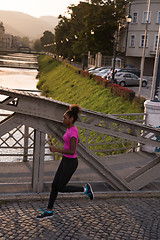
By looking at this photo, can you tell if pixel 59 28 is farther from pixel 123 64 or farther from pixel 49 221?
pixel 49 221

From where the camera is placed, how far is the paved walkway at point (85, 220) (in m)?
4.79

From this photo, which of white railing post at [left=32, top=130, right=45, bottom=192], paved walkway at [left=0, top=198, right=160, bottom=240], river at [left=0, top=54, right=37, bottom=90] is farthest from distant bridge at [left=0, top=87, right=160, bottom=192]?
river at [left=0, top=54, right=37, bottom=90]

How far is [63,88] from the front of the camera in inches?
1441

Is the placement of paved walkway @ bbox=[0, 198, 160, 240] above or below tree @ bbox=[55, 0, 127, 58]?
below

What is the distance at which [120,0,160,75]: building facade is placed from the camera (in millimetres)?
48169

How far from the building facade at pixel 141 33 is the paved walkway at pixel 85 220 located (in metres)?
45.1

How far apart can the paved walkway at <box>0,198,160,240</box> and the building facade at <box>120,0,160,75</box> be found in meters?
45.1

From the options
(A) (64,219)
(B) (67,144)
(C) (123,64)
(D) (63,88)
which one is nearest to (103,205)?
(A) (64,219)

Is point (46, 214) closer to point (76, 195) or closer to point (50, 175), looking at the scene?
point (76, 195)

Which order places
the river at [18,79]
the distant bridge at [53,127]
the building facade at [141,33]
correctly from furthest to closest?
the building facade at [141,33] < the river at [18,79] < the distant bridge at [53,127]

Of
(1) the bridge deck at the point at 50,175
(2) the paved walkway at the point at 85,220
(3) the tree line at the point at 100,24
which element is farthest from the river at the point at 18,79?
(2) the paved walkway at the point at 85,220

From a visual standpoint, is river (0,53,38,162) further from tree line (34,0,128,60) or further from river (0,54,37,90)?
tree line (34,0,128,60)

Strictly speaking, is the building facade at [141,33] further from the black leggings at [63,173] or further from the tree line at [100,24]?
the black leggings at [63,173]

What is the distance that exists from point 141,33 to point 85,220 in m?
48.2
